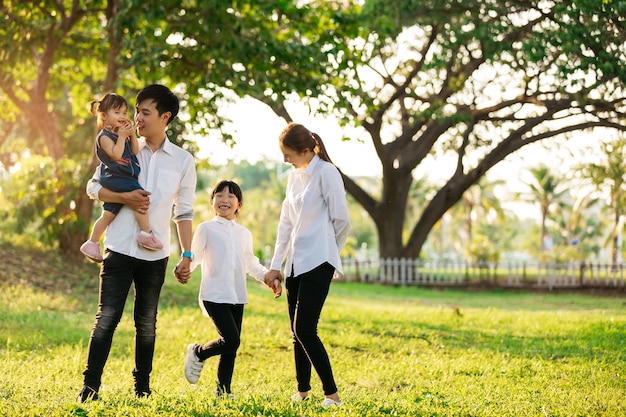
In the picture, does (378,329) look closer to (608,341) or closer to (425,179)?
(608,341)

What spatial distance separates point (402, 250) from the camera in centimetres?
2878

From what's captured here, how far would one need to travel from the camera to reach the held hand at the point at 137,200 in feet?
17.1

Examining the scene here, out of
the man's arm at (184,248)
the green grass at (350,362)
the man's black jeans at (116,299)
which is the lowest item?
the green grass at (350,362)

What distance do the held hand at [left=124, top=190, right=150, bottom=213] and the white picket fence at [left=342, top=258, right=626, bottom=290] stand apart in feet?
72.5

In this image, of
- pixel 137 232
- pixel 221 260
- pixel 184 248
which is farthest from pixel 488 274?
pixel 137 232

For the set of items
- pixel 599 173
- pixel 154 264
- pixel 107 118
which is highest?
pixel 599 173

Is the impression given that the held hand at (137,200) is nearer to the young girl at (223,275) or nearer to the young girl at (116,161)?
the young girl at (116,161)

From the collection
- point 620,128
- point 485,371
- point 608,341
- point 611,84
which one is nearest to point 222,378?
point 485,371

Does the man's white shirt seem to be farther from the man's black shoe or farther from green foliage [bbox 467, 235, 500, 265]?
green foliage [bbox 467, 235, 500, 265]

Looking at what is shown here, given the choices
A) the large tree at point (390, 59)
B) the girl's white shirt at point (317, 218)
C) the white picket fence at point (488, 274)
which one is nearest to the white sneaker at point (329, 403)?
the girl's white shirt at point (317, 218)

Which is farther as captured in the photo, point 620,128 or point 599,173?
point 599,173

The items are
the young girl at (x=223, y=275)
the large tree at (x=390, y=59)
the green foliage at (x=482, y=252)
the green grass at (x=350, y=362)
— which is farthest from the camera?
the green foliage at (x=482, y=252)

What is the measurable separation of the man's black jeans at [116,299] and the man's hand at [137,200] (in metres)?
0.32

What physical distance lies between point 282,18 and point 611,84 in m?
7.63
